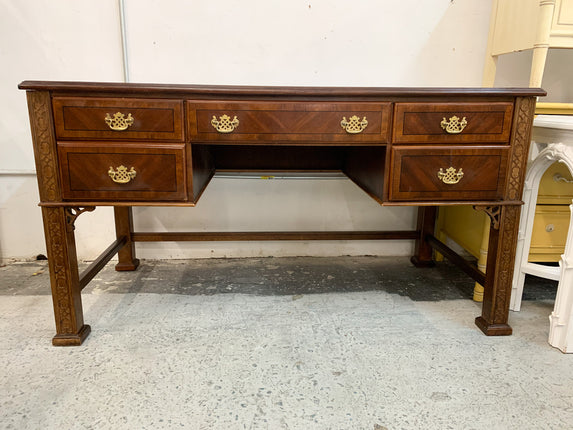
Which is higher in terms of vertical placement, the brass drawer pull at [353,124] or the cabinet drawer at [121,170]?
the brass drawer pull at [353,124]

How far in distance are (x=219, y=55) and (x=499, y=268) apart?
172cm

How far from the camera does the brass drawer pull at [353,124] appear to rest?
61.2 inches

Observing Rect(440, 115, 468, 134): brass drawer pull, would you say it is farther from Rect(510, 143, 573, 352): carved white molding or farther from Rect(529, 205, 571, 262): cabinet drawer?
Rect(529, 205, 571, 262): cabinet drawer

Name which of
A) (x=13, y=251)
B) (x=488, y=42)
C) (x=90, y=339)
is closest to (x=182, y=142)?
(x=90, y=339)

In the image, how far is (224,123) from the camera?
1.53m

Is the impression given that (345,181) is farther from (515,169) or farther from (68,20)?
(68,20)

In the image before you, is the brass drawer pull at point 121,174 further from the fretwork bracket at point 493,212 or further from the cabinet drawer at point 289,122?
the fretwork bracket at point 493,212

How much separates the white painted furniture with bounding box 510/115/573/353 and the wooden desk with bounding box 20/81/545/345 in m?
0.16

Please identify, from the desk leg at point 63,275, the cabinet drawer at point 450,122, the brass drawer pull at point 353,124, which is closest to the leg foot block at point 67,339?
the desk leg at point 63,275

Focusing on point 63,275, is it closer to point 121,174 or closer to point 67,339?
point 67,339

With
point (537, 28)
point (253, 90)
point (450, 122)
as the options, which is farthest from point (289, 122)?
point (537, 28)

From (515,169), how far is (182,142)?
1.26 m

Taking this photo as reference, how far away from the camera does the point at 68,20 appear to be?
2195 millimetres

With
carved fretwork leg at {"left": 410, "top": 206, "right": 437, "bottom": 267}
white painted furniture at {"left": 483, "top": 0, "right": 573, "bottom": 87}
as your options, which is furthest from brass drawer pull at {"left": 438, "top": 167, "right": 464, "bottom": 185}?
carved fretwork leg at {"left": 410, "top": 206, "right": 437, "bottom": 267}
